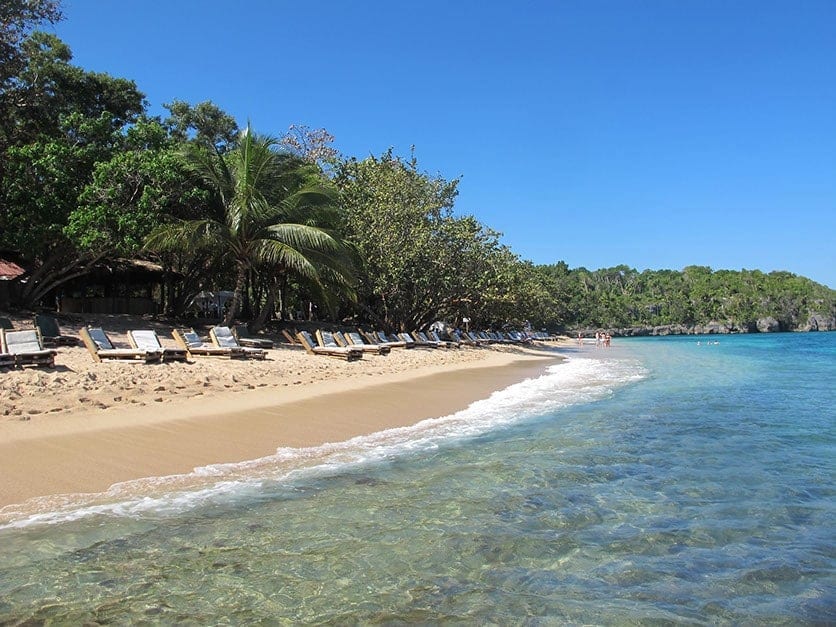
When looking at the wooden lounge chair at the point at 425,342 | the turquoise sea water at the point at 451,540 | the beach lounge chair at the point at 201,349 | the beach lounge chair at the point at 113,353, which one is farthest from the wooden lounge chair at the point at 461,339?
the turquoise sea water at the point at 451,540

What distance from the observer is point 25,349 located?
392 inches

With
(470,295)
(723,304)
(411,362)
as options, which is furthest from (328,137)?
(723,304)

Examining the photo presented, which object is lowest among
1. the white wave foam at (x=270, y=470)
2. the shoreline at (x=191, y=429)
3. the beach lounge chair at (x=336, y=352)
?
the white wave foam at (x=270, y=470)

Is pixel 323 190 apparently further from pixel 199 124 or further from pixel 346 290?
pixel 199 124

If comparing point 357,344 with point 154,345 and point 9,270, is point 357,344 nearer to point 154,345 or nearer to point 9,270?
point 154,345

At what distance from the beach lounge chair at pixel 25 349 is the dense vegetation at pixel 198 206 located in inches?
252

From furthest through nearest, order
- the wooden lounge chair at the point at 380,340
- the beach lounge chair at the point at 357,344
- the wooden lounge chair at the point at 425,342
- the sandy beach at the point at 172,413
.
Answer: the wooden lounge chair at the point at 425,342 → the wooden lounge chair at the point at 380,340 → the beach lounge chair at the point at 357,344 → the sandy beach at the point at 172,413

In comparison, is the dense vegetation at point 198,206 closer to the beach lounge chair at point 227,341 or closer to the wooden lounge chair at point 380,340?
the wooden lounge chair at point 380,340

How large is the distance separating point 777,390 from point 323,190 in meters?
15.6

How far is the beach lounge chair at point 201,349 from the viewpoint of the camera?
13.9m

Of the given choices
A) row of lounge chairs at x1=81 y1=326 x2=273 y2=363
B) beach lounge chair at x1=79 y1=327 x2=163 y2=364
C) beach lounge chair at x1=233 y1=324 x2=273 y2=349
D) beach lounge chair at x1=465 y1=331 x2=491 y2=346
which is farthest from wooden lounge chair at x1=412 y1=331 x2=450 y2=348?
beach lounge chair at x1=79 y1=327 x2=163 y2=364

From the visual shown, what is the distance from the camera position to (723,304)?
113m

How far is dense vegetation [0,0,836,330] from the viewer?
16.9 m

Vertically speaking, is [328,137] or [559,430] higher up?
[328,137]
